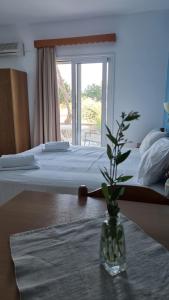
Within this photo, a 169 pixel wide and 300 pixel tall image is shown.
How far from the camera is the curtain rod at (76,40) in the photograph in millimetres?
3436

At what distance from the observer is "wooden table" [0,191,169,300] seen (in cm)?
89

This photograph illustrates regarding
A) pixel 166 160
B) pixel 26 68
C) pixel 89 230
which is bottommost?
pixel 89 230

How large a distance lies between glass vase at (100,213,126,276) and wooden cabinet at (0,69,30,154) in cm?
328

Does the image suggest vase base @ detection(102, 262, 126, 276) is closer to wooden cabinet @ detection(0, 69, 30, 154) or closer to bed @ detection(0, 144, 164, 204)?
bed @ detection(0, 144, 164, 204)

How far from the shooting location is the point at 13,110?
3621 mm

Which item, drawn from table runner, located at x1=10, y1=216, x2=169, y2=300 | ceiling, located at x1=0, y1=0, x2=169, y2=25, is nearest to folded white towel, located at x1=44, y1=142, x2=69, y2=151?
ceiling, located at x1=0, y1=0, x2=169, y2=25

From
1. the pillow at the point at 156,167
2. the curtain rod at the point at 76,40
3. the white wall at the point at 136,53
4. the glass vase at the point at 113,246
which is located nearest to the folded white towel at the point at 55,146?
the white wall at the point at 136,53

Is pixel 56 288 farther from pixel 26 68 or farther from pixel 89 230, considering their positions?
pixel 26 68

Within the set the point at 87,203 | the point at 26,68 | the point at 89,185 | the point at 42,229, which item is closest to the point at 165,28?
the point at 26,68

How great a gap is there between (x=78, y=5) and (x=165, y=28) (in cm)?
127

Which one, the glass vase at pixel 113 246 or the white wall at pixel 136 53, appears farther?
the white wall at pixel 136 53

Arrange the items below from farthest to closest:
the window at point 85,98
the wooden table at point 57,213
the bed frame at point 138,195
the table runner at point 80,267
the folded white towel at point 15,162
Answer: the window at point 85,98
the folded white towel at point 15,162
the bed frame at point 138,195
the wooden table at point 57,213
the table runner at point 80,267

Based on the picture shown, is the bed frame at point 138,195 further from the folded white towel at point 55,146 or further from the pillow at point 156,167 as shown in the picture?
the folded white towel at point 55,146

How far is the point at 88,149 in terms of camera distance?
308cm
